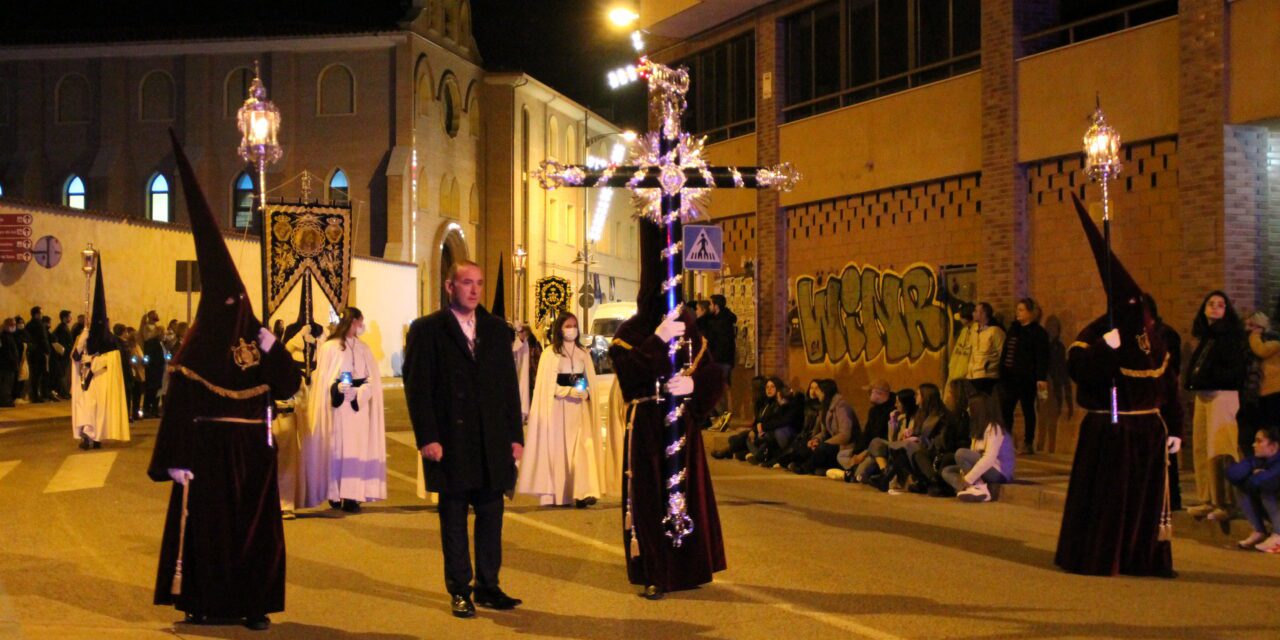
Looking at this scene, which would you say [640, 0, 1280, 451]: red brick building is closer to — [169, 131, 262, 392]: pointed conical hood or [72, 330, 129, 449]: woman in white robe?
[72, 330, 129, 449]: woman in white robe

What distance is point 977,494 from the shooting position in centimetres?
1538

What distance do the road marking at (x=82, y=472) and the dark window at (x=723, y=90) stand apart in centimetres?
1269

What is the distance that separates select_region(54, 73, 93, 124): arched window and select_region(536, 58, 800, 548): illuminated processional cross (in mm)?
52072

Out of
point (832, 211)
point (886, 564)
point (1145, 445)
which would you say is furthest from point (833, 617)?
point (832, 211)

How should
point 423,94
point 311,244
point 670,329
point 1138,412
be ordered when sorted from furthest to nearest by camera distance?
point 423,94 → point 311,244 → point 1138,412 → point 670,329

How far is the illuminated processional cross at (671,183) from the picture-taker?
968 centimetres

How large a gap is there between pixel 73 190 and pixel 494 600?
5323cm

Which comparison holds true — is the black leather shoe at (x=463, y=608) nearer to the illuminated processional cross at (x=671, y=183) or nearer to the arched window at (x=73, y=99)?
the illuminated processional cross at (x=671, y=183)

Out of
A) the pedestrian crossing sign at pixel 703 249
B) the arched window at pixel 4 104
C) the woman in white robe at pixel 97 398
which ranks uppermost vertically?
the arched window at pixel 4 104

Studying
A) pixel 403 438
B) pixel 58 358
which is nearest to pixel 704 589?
pixel 403 438

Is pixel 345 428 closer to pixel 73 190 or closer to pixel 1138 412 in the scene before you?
pixel 1138 412

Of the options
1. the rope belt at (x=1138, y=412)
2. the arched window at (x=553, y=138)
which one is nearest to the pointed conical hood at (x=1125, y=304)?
the rope belt at (x=1138, y=412)

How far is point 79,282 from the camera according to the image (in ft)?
113

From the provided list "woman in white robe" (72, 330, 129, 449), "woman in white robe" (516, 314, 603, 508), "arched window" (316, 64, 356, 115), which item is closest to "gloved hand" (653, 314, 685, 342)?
"woman in white robe" (516, 314, 603, 508)
